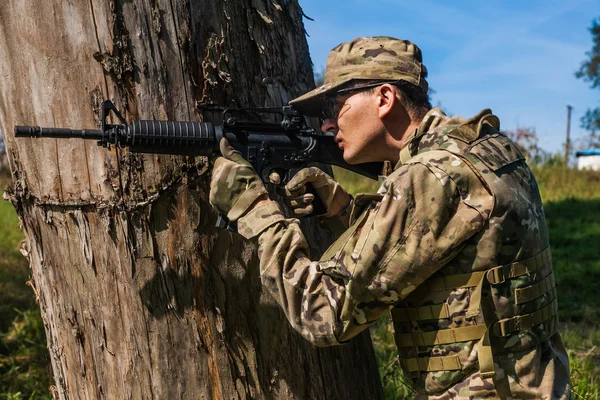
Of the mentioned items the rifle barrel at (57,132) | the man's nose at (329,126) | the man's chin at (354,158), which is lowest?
the man's chin at (354,158)

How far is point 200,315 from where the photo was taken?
2533 mm

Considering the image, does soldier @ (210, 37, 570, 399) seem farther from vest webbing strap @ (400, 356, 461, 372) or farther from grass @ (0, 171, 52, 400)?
grass @ (0, 171, 52, 400)

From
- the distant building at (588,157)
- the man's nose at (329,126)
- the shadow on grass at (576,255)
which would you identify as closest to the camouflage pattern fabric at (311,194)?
the man's nose at (329,126)

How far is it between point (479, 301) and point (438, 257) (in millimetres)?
206

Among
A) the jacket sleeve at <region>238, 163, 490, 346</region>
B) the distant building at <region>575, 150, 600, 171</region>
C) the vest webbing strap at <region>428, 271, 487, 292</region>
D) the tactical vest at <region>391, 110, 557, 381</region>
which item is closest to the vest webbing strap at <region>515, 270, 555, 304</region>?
the tactical vest at <region>391, 110, 557, 381</region>

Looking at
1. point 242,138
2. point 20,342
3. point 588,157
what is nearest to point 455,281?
point 242,138

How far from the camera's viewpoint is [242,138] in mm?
2561

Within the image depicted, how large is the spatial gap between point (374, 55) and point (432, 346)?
3.35ft

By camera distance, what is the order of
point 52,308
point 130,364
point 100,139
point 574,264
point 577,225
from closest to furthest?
1. point 100,139
2. point 130,364
3. point 52,308
4. point 574,264
5. point 577,225

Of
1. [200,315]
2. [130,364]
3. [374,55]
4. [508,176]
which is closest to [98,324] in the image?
[130,364]

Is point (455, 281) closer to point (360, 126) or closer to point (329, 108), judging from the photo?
point (360, 126)

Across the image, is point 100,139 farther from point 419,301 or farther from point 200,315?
point 419,301

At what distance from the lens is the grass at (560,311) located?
4.63 meters

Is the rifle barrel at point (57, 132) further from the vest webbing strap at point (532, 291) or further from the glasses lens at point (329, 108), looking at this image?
the vest webbing strap at point (532, 291)
